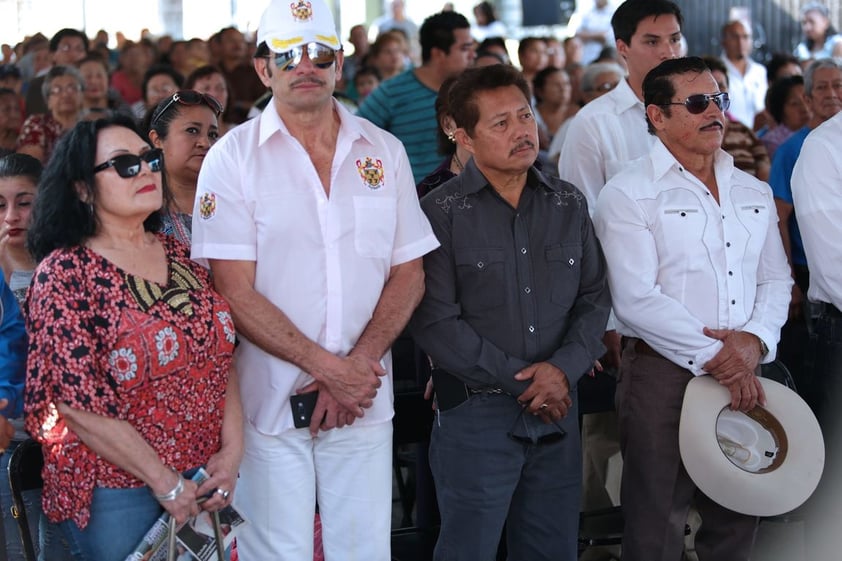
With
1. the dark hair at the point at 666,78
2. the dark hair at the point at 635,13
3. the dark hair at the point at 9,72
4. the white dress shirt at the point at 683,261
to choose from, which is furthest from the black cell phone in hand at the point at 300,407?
the dark hair at the point at 9,72

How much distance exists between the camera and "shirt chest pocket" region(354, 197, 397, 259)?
325 centimetres

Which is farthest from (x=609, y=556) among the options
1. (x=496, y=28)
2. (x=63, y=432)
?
(x=496, y=28)

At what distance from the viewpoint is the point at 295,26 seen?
10.6ft

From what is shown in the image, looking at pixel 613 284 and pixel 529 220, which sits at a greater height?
pixel 529 220

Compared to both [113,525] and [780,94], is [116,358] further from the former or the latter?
[780,94]

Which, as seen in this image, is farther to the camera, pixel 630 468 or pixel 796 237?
pixel 796 237

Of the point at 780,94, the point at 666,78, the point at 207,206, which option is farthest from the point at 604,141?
the point at 780,94

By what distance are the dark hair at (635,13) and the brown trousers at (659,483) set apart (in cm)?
135

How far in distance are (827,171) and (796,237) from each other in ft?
2.94

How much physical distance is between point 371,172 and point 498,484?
1034 millimetres

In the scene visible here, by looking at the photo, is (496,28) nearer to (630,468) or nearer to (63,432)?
(630,468)

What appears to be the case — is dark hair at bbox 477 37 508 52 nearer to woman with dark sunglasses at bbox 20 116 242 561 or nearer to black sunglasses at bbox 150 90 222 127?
black sunglasses at bbox 150 90 222 127

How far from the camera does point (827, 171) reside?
405cm

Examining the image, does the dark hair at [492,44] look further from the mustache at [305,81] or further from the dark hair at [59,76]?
the mustache at [305,81]
